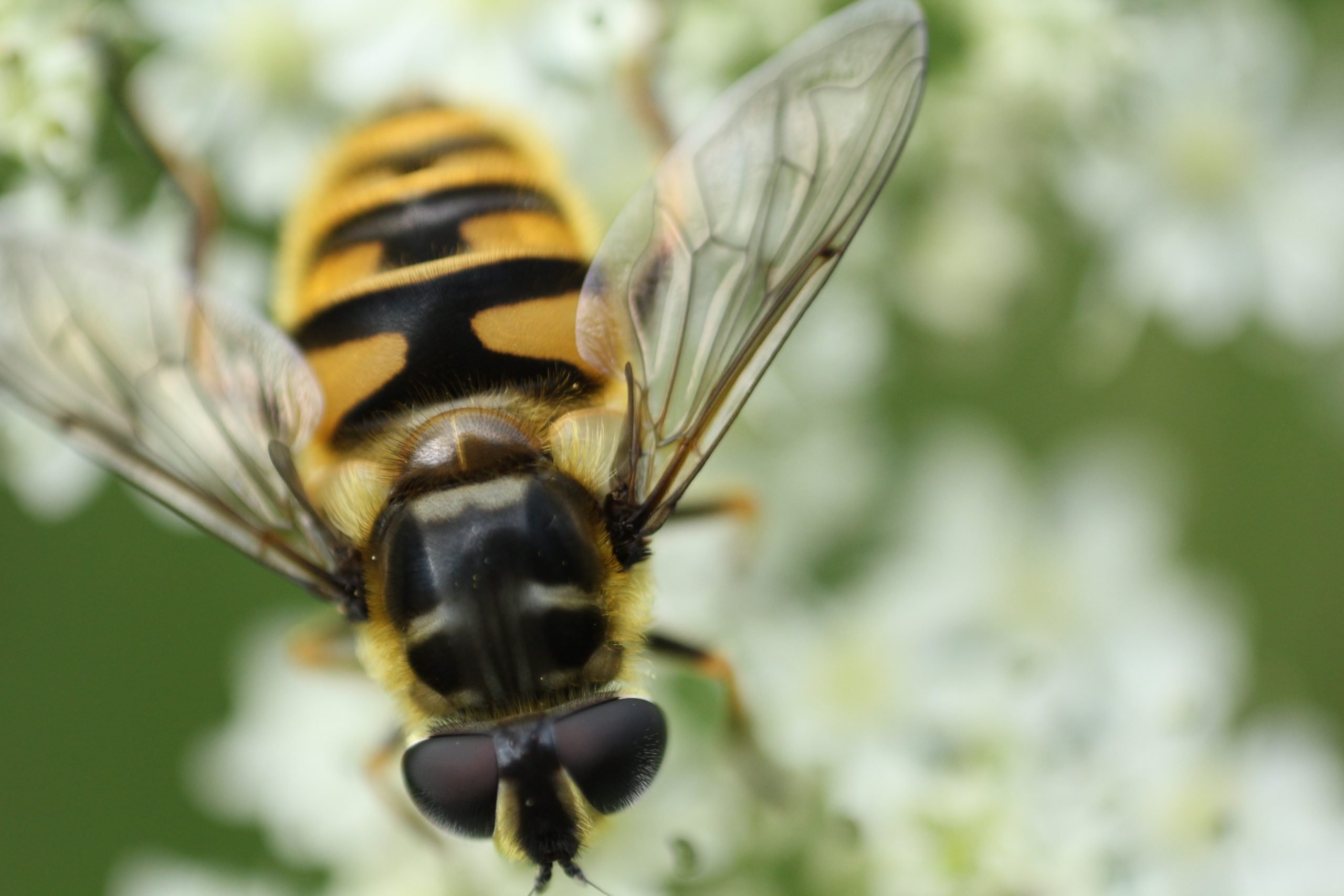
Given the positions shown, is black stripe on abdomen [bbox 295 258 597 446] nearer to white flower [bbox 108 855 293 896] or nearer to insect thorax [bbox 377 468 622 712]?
insect thorax [bbox 377 468 622 712]

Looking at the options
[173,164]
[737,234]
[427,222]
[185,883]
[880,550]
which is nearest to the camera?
[737,234]

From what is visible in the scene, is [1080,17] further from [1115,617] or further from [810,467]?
[1115,617]

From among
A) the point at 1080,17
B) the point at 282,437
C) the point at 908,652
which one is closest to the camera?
the point at 282,437

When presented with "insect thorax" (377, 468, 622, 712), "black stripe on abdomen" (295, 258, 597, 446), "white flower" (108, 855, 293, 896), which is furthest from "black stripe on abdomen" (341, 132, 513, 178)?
"white flower" (108, 855, 293, 896)

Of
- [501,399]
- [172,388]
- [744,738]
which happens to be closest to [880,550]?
[744,738]

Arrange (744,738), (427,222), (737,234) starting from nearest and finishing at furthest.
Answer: (737,234)
(427,222)
(744,738)

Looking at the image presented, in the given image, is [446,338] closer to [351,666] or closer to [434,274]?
[434,274]

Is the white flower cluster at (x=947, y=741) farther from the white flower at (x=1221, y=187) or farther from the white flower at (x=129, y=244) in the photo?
the white flower at (x=129, y=244)

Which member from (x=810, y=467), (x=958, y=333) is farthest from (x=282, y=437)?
(x=958, y=333)
